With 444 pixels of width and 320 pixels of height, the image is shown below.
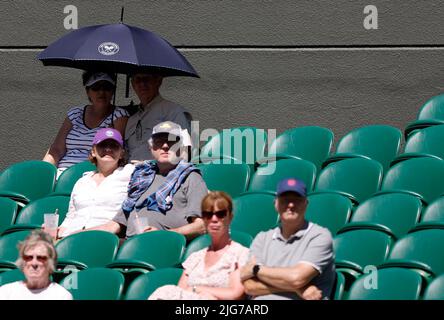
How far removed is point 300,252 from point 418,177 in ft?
5.19

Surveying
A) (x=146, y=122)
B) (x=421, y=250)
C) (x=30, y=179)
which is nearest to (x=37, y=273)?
(x=421, y=250)

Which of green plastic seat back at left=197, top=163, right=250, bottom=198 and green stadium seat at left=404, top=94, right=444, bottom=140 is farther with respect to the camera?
green stadium seat at left=404, top=94, right=444, bottom=140

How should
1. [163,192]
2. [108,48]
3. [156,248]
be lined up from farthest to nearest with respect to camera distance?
1. [108,48]
2. [163,192]
3. [156,248]

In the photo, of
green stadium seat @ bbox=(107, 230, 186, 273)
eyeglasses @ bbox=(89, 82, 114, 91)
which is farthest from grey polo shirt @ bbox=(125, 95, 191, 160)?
green stadium seat @ bbox=(107, 230, 186, 273)

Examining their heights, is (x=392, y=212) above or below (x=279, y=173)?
below

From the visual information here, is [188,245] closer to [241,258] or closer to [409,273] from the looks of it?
[241,258]

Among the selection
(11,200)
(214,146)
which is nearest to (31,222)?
(11,200)

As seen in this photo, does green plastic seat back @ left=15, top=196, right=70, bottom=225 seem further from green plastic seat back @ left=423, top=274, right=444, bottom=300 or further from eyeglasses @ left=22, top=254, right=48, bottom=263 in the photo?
green plastic seat back @ left=423, top=274, right=444, bottom=300

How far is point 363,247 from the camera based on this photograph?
6930 millimetres

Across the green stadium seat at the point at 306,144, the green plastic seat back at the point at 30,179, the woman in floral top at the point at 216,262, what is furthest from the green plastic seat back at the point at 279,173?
the green plastic seat back at the point at 30,179

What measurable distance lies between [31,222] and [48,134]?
7.37ft

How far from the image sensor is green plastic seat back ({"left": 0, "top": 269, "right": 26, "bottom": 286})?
283 inches

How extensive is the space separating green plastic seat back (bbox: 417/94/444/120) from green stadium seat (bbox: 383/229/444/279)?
7.17 ft

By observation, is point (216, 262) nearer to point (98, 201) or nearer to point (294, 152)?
point (98, 201)
